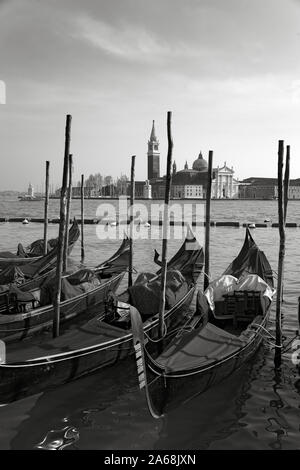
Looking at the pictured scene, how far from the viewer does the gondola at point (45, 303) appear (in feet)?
23.1

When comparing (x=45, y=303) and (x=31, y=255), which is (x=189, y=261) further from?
(x=31, y=255)

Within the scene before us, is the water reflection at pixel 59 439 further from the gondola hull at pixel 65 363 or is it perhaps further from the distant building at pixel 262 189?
the distant building at pixel 262 189

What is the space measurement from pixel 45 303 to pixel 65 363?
2.64 meters

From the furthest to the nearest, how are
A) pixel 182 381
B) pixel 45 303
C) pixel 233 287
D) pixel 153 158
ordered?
1. pixel 153 158
2. pixel 45 303
3. pixel 233 287
4. pixel 182 381

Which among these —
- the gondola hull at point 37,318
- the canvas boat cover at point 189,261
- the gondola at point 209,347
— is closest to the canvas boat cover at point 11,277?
the gondola hull at point 37,318

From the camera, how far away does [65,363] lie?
18.9 feet

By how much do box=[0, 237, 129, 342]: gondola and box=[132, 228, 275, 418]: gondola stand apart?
6.33ft

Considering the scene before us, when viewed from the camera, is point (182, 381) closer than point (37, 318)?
Yes

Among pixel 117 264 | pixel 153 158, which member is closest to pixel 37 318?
pixel 117 264

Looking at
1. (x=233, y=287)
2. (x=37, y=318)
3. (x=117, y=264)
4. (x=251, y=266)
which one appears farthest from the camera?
(x=117, y=264)

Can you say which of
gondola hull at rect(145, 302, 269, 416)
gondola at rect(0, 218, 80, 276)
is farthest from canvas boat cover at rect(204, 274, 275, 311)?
gondola at rect(0, 218, 80, 276)

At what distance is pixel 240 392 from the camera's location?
596cm

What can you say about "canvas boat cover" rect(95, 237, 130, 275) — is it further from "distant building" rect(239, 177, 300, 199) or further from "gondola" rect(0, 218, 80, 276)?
"distant building" rect(239, 177, 300, 199)
